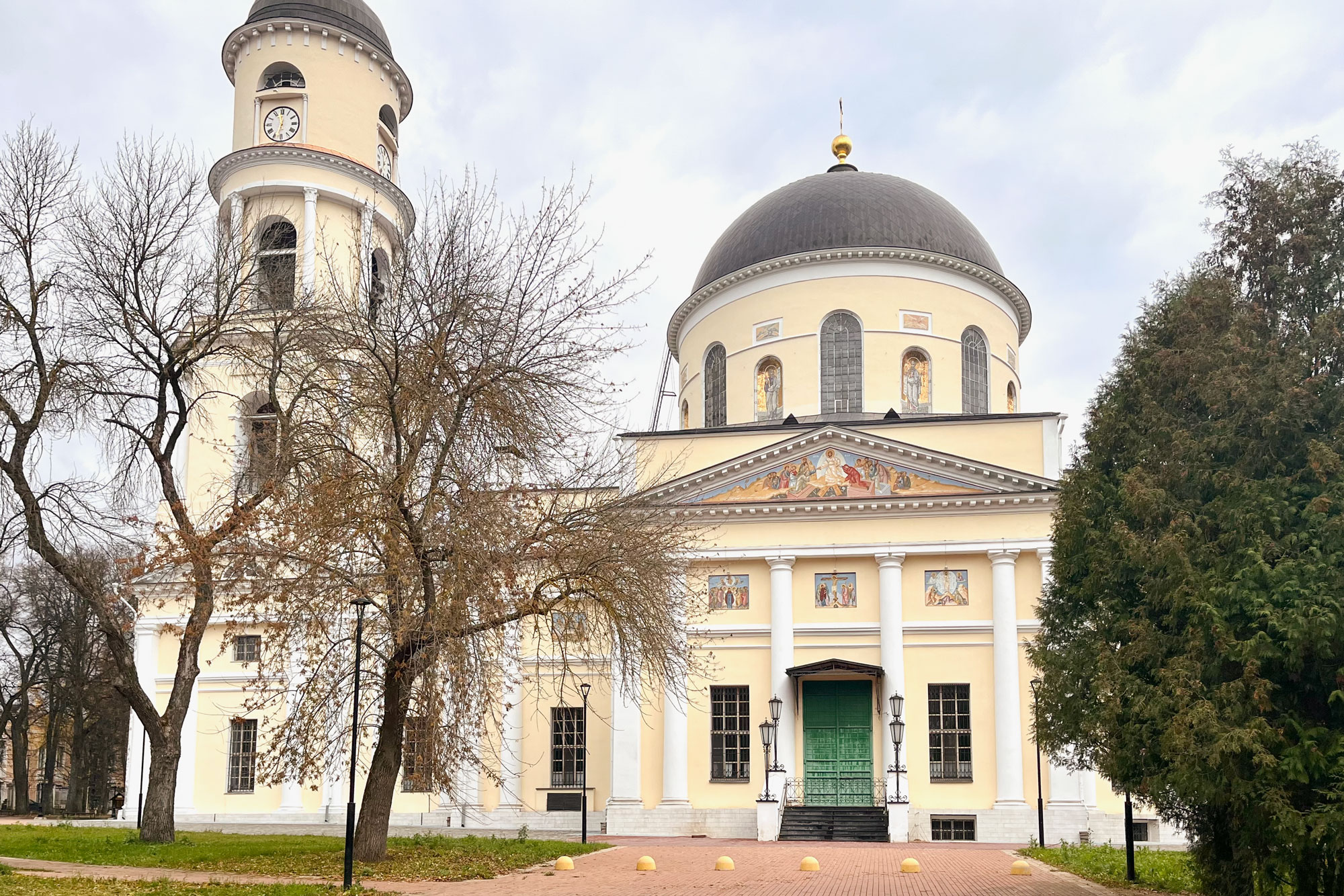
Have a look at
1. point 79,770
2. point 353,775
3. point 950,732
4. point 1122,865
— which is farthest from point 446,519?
point 79,770

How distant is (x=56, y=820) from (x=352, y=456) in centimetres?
2788

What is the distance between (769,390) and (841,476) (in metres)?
6.38

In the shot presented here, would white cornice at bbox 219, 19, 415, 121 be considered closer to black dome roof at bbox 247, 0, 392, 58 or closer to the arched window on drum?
black dome roof at bbox 247, 0, 392, 58

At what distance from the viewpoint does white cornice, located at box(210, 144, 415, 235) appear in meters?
35.2

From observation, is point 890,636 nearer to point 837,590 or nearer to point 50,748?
Result: point 837,590

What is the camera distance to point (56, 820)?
39.9 metres

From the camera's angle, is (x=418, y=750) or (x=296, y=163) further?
(x=296, y=163)

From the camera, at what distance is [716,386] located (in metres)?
41.4

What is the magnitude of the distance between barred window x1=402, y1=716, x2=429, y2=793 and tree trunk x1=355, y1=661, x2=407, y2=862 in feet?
0.71

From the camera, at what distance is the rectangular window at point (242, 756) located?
118ft

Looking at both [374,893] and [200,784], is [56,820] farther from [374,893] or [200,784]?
[374,893]

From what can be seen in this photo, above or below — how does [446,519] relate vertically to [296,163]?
below

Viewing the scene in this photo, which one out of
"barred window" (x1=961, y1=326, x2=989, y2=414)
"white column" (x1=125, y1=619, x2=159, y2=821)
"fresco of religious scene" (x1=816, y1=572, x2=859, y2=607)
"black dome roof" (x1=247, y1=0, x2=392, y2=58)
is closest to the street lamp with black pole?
"fresco of religious scene" (x1=816, y1=572, x2=859, y2=607)

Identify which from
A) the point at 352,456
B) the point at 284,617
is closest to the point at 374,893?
the point at 284,617
